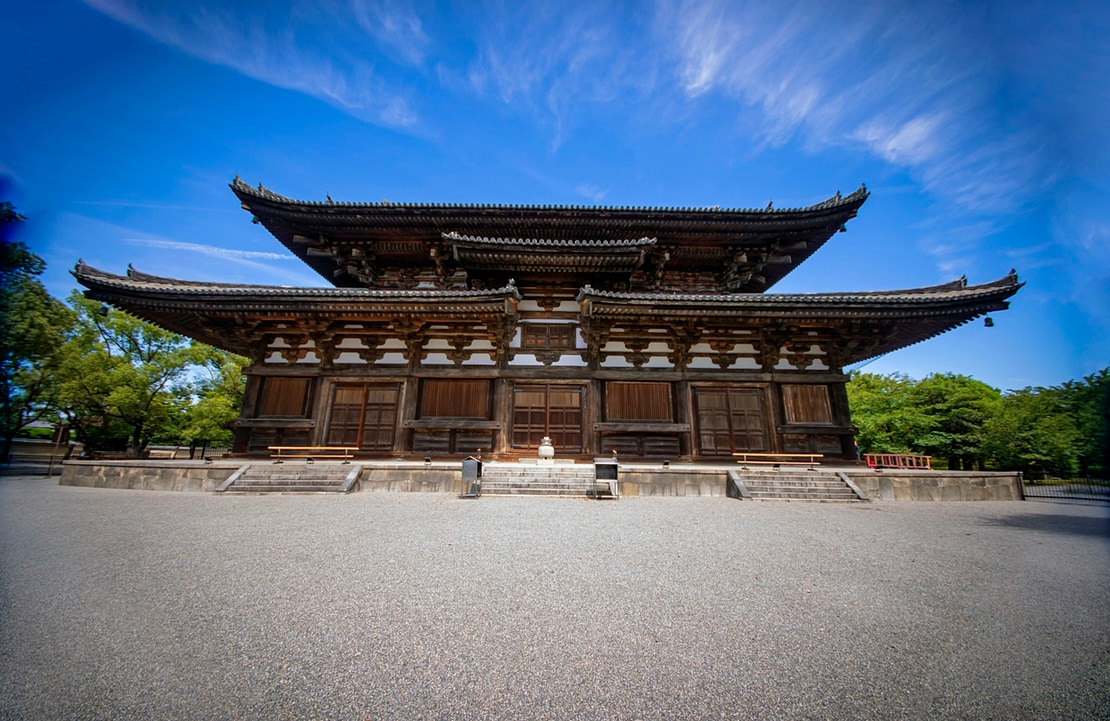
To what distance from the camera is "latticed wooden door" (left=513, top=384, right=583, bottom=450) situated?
11961 millimetres

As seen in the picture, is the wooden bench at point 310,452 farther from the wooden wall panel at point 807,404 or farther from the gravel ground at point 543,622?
the wooden wall panel at point 807,404

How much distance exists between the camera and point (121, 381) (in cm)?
2122

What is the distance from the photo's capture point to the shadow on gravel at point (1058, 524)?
21.3 ft

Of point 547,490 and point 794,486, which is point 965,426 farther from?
point 547,490

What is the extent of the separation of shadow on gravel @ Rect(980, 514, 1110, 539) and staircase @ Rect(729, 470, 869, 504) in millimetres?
2159

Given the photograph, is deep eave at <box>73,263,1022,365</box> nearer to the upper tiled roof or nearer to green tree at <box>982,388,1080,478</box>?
the upper tiled roof

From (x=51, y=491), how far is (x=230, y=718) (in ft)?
41.0

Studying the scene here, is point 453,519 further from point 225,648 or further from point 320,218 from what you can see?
point 320,218

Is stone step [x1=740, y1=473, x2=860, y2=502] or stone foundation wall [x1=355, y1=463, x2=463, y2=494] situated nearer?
stone step [x1=740, y1=473, x2=860, y2=502]

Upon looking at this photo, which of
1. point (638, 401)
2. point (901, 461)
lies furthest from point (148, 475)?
point (901, 461)

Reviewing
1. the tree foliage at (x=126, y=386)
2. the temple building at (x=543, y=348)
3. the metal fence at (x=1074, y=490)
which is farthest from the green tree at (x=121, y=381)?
the metal fence at (x=1074, y=490)

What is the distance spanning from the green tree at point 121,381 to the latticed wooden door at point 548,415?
77.2 ft

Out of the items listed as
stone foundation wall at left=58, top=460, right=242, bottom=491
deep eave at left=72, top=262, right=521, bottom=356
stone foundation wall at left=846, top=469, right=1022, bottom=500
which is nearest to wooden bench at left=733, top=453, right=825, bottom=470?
stone foundation wall at left=846, top=469, right=1022, bottom=500

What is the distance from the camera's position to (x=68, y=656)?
2514 mm
